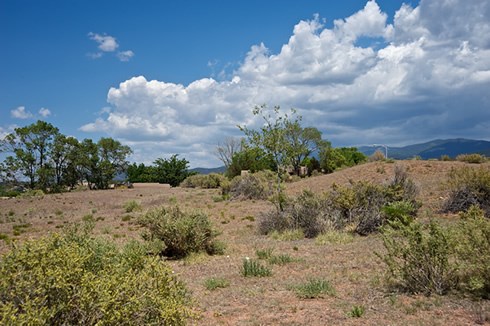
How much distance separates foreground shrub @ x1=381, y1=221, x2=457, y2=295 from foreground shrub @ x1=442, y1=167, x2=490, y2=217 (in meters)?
10.8

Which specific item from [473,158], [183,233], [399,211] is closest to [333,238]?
[399,211]

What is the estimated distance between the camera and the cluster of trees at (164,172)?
2908 inches

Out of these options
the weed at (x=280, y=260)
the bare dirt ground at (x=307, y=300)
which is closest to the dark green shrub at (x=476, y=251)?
the bare dirt ground at (x=307, y=300)

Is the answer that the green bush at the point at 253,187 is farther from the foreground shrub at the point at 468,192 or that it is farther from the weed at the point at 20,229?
the weed at the point at 20,229

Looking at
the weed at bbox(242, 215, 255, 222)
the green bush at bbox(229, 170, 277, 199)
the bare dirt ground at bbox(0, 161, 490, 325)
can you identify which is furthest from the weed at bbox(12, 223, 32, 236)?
the green bush at bbox(229, 170, 277, 199)

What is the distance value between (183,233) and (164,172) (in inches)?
2514

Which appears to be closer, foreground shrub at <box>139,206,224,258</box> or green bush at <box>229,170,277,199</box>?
foreground shrub at <box>139,206,224,258</box>

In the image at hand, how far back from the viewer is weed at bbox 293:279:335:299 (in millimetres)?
7262

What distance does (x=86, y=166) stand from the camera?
56.4m

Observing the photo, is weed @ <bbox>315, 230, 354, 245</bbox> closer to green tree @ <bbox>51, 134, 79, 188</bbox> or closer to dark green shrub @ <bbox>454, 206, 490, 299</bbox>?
dark green shrub @ <bbox>454, 206, 490, 299</bbox>

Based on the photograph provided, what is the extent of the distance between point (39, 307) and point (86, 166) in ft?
186

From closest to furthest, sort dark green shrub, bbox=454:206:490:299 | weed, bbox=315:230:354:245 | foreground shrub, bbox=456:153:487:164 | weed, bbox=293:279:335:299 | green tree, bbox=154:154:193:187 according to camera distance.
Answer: dark green shrub, bbox=454:206:490:299
weed, bbox=293:279:335:299
weed, bbox=315:230:354:245
foreground shrub, bbox=456:153:487:164
green tree, bbox=154:154:193:187

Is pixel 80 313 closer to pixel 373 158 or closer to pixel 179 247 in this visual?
pixel 179 247

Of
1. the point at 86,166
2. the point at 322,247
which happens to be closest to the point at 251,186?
the point at 322,247
